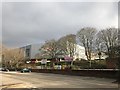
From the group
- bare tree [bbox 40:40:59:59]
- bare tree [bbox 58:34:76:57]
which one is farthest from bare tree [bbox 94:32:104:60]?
bare tree [bbox 40:40:59:59]

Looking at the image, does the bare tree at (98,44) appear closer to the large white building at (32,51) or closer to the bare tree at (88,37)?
the bare tree at (88,37)

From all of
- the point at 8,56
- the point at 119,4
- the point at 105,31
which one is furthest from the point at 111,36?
the point at 8,56

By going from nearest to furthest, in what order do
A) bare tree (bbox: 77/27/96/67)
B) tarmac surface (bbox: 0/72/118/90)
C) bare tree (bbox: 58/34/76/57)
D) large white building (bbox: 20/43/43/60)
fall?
tarmac surface (bbox: 0/72/118/90), bare tree (bbox: 77/27/96/67), bare tree (bbox: 58/34/76/57), large white building (bbox: 20/43/43/60)

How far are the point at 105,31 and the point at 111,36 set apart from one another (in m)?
2.59

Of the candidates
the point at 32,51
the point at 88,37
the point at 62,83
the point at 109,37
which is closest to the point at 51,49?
the point at 88,37

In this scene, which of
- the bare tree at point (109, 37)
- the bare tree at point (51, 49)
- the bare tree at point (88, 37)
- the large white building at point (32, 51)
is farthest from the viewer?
the large white building at point (32, 51)

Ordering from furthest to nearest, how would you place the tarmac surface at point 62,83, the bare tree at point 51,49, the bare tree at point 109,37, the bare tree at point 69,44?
the bare tree at point 51,49
the bare tree at point 69,44
the bare tree at point 109,37
the tarmac surface at point 62,83

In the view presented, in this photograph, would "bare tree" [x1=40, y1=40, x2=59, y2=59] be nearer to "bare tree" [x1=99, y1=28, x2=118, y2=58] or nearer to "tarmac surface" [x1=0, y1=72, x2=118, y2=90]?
"bare tree" [x1=99, y1=28, x2=118, y2=58]

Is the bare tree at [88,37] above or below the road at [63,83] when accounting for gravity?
above

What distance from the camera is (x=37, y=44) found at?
15500 centimetres

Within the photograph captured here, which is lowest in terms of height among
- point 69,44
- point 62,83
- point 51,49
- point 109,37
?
point 62,83

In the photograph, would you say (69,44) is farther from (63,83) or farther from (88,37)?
(63,83)

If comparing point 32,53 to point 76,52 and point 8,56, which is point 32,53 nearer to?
point 8,56

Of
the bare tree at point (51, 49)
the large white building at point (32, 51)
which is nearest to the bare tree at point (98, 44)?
the bare tree at point (51, 49)
